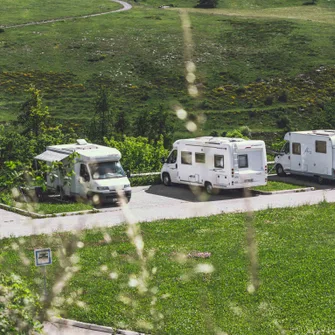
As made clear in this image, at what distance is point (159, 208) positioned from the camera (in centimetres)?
2836

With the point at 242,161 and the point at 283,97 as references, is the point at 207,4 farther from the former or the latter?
the point at 242,161

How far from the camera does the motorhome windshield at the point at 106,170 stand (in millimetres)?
29672

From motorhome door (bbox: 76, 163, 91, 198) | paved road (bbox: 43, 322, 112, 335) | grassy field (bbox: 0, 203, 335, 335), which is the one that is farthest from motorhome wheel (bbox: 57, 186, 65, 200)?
paved road (bbox: 43, 322, 112, 335)

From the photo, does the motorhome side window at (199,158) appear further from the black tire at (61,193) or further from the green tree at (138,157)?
the black tire at (61,193)

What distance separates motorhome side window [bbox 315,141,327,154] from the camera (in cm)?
3484

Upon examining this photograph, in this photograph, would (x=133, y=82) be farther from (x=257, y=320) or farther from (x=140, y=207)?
(x=257, y=320)

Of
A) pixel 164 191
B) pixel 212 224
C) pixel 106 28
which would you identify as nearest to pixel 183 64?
pixel 106 28

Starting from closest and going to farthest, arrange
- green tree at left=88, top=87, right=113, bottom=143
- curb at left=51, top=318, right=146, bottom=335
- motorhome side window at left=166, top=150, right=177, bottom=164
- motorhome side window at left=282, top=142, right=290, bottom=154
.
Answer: curb at left=51, top=318, right=146, bottom=335 < motorhome side window at left=166, top=150, right=177, bottom=164 < motorhome side window at left=282, top=142, right=290, bottom=154 < green tree at left=88, top=87, right=113, bottom=143

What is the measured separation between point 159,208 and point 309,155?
10.9 m

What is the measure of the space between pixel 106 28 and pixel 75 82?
32.6 meters

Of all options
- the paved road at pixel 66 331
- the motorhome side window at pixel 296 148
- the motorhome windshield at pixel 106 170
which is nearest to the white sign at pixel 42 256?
the paved road at pixel 66 331

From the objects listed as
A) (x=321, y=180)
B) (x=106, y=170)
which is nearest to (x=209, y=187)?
(x=106, y=170)

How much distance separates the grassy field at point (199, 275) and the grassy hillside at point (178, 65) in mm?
57248

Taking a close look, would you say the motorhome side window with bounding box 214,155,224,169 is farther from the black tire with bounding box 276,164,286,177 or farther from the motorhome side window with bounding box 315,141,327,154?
the black tire with bounding box 276,164,286,177
